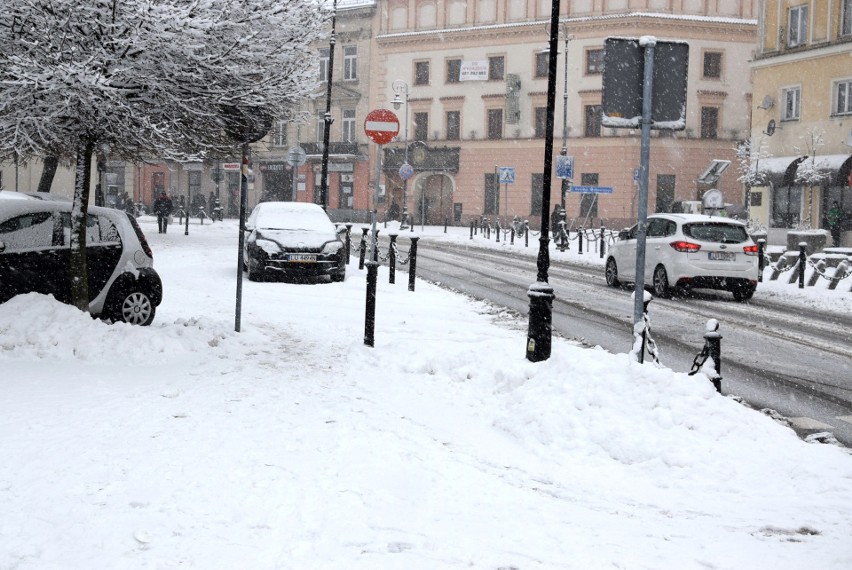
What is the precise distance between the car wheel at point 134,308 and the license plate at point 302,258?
6.01 meters

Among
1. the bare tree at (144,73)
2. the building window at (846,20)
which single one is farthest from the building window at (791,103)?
the bare tree at (144,73)

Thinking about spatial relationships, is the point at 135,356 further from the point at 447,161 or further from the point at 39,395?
the point at 447,161

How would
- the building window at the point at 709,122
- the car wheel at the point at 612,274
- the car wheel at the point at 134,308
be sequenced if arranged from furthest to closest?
the building window at the point at 709,122 < the car wheel at the point at 612,274 < the car wheel at the point at 134,308

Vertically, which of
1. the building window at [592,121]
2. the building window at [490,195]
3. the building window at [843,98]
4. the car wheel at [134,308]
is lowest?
the car wheel at [134,308]

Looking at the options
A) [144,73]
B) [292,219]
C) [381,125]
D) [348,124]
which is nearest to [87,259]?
[144,73]

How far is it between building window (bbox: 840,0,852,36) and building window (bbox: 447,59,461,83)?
82.0ft

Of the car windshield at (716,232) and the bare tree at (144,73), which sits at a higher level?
the bare tree at (144,73)

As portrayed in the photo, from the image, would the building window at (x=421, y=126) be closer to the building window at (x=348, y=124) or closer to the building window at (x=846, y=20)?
the building window at (x=348, y=124)

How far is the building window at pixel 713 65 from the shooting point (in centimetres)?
4738

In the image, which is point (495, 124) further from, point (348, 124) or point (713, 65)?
point (713, 65)

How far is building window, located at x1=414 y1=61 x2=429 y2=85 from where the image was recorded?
53188mm

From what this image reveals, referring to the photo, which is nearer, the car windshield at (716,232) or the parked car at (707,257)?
the parked car at (707,257)

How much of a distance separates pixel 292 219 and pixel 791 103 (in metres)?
24.0

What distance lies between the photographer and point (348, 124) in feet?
185
